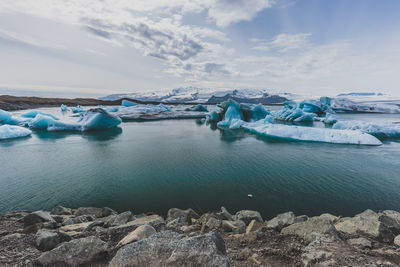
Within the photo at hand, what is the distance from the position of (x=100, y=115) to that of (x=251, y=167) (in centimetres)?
961

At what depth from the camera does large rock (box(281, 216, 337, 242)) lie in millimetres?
1729

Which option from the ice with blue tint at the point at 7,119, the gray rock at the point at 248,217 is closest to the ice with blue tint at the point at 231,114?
the gray rock at the point at 248,217

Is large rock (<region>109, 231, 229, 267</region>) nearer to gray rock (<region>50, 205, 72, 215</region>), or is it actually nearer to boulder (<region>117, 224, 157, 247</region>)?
boulder (<region>117, 224, 157, 247</region>)

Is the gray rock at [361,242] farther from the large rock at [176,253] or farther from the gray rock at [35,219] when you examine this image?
the gray rock at [35,219]

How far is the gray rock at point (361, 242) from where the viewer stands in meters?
1.65

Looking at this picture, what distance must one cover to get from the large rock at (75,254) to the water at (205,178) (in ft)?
5.52

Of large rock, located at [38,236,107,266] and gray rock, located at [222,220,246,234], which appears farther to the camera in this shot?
gray rock, located at [222,220,246,234]

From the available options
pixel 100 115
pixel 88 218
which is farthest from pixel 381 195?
pixel 100 115

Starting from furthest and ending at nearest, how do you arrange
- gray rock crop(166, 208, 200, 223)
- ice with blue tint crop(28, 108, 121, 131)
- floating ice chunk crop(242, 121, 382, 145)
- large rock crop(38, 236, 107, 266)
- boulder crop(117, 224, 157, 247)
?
ice with blue tint crop(28, 108, 121, 131)
floating ice chunk crop(242, 121, 382, 145)
gray rock crop(166, 208, 200, 223)
boulder crop(117, 224, 157, 247)
large rock crop(38, 236, 107, 266)

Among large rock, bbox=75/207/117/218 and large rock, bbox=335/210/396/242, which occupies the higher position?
large rock, bbox=335/210/396/242

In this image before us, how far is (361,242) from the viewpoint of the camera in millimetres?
1693

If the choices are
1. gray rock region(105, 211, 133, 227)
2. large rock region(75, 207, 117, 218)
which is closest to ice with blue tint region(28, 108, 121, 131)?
large rock region(75, 207, 117, 218)

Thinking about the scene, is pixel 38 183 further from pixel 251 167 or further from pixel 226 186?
pixel 251 167

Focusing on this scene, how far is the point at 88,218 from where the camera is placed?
8.87 feet
